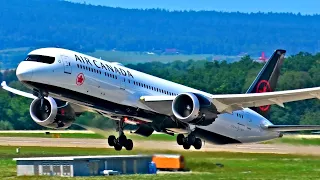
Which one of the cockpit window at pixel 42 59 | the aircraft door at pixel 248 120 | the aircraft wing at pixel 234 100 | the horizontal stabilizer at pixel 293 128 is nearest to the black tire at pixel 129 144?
the aircraft wing at pixel 234 100

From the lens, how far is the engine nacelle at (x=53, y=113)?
62938 millimetres

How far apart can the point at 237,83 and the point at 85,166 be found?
59890 millimetres

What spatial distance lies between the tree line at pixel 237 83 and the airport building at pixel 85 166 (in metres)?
39.1

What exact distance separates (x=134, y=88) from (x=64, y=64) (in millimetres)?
5928

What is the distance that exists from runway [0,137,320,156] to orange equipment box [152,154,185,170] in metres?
0.63

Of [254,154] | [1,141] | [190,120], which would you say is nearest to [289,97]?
[190,120]

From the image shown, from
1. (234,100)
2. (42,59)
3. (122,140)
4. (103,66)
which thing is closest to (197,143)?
(234,100)

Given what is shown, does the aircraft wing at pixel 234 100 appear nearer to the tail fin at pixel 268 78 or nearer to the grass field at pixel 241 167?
the grass field at pixel 241 167

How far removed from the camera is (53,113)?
6291 cm

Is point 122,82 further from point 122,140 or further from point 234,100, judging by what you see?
point 234,100

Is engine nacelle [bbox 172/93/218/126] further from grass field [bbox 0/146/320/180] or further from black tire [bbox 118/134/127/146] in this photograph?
black tire [bbox 118/134/127/146]

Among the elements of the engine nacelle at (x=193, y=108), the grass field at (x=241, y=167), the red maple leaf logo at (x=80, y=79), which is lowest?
the grass field at (x=241, y=167)

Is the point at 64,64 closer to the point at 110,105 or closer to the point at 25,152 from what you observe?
the point at 110,105

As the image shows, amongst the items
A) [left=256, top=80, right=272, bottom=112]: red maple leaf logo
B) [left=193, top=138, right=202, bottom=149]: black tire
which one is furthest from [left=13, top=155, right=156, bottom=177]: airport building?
[left=256, top=80, right=272, bottom=112]: red maple leaf logo
